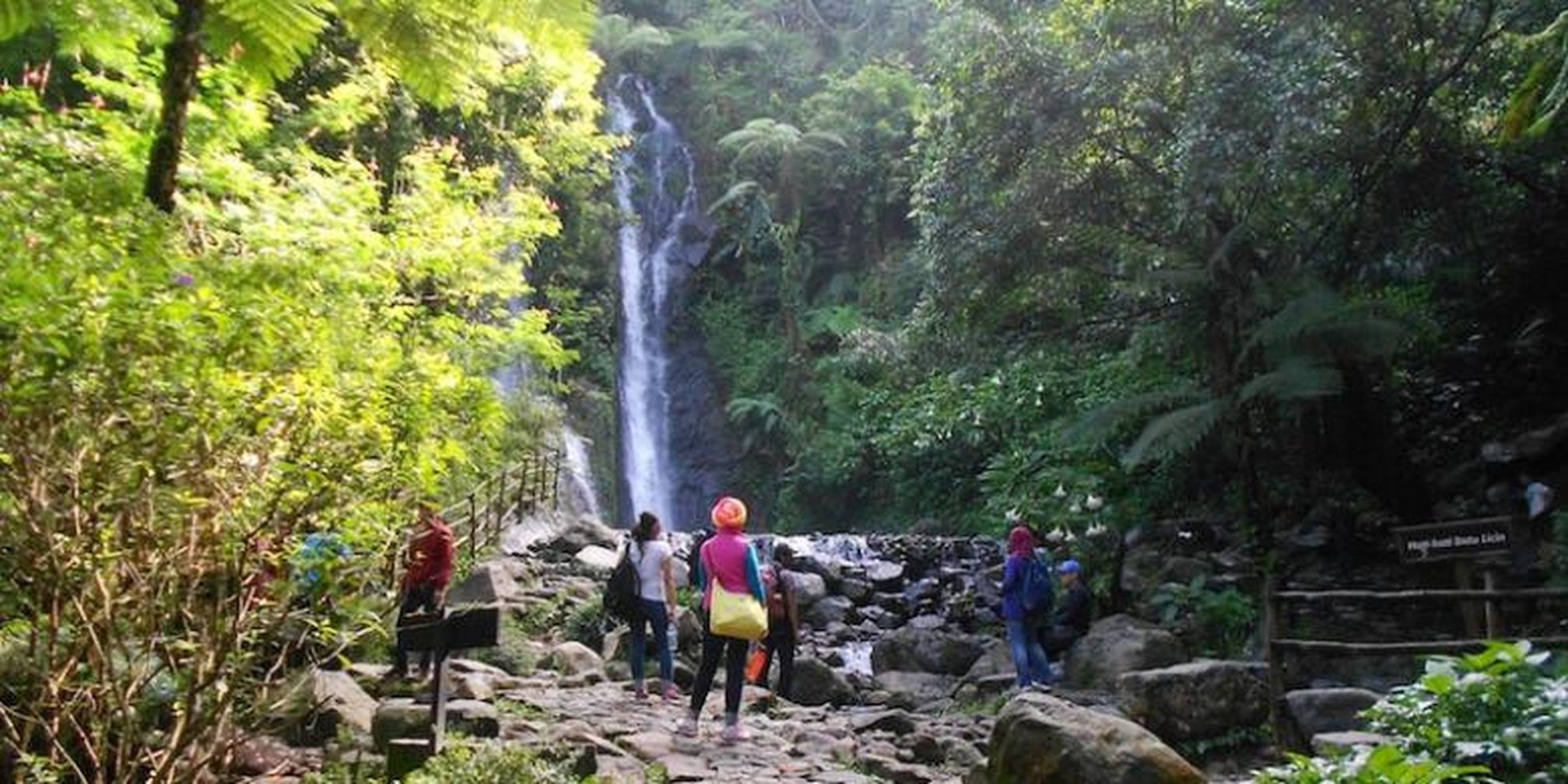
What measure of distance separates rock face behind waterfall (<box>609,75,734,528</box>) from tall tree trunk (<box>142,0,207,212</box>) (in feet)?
64.2

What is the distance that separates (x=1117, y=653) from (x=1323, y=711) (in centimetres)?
339

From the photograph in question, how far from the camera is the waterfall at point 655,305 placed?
998 inches

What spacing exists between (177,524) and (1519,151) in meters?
11.7

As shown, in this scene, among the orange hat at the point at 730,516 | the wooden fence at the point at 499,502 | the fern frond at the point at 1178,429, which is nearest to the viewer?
the orange hat at the point at 730,516

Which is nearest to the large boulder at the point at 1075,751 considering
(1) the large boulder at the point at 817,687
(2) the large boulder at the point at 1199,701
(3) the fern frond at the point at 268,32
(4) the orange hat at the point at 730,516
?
(4) the orange hat at the point at 730,516

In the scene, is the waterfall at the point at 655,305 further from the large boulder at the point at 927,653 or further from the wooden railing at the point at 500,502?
the large boulder at the point at 927,653

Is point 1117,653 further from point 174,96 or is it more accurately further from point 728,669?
point 174,96

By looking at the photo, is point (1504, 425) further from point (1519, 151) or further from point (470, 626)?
point (470, 626)

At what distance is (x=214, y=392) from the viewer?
4172 millimetres

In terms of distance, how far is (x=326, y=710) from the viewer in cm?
631

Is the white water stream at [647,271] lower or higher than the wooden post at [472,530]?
higher

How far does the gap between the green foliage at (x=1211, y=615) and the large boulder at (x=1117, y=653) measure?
1.37 feet

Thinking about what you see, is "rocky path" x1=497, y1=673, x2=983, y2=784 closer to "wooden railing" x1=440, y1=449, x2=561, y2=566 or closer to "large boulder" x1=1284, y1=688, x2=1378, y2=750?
"large boulder" x1=1284, y1=688, x2=1378, y2=750

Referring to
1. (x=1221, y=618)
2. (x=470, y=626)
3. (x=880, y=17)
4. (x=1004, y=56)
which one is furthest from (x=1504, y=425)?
(x=880, y=17)
